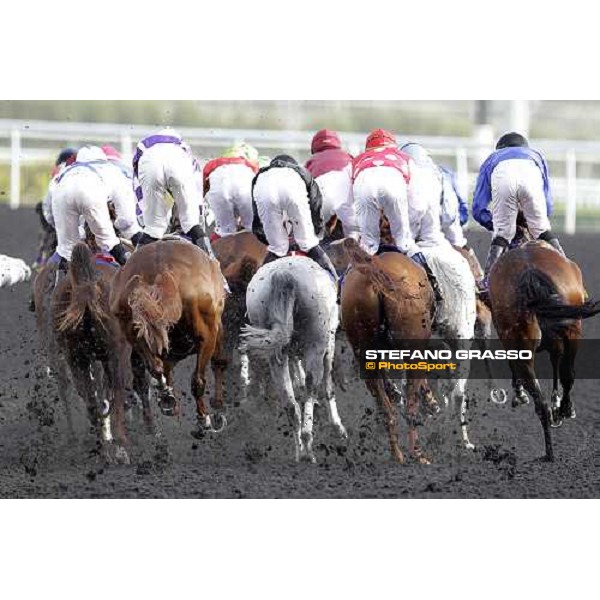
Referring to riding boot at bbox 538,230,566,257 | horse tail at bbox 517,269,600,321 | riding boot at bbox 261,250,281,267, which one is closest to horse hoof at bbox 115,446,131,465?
riding boot at bbox 261,250,281,267

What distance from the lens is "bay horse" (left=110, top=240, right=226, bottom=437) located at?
7.28 metres

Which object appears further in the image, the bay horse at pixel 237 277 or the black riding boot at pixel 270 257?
the bay horse at pixel 237 277

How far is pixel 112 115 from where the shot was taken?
356 inches

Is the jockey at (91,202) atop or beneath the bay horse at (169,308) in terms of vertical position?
atop

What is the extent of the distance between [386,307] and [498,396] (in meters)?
1.00

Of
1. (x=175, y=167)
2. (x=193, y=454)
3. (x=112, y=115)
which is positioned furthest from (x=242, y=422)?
(x=112, y=115)

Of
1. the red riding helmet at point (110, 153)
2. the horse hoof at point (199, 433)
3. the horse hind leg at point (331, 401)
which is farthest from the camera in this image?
the red riding helmet at point (110, 153)

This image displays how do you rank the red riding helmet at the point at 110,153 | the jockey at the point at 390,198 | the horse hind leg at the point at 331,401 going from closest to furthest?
1. the jockey at the point at 390,198
2. the horse hind leg at the point at 331,401
3. the red riding helmet at the point at 110,153

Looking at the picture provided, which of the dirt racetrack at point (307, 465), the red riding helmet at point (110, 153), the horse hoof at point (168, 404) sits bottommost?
the dirt racetrack at point (307, 465)

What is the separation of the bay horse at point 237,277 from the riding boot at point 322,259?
626 mm

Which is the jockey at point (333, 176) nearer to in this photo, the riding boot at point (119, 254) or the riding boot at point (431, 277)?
the riding boot at point (431, 277)

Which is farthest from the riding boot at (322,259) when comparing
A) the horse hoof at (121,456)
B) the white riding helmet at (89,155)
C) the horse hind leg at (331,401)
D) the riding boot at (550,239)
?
the horse hoof at (121,456)

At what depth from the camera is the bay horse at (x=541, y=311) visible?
24.7 feet

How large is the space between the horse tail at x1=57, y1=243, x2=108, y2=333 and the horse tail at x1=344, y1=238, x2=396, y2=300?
1.30 metres
